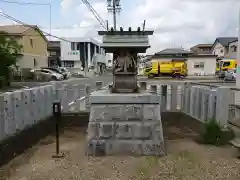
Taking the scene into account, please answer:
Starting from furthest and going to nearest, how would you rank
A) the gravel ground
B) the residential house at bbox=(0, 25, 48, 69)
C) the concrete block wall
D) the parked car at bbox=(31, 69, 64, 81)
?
the parked car at bbox=(31, 69, 64, 81), the residential house at bbox=(0, 25, 48, 69), the concrete block wall, the gravel ground

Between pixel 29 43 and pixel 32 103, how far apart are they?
29171 millimetres

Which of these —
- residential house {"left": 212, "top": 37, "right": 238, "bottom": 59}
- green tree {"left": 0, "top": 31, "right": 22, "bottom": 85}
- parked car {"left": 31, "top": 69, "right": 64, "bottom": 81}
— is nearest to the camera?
green tree {"left": 0, "top": 31, "right": 22, "bottom": 85}

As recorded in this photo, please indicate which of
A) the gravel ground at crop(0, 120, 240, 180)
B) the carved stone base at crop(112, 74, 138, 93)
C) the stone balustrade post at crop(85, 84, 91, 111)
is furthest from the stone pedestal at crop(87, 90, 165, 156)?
the stone balustrade post at crop(85, 84, 91, 111)

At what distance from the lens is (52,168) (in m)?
4.86

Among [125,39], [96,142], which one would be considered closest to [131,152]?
[96,142]

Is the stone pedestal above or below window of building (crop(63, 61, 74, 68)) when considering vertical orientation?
below

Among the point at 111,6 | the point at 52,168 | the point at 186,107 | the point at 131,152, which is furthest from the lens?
the point at 111,6

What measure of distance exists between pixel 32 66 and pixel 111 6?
1951cm

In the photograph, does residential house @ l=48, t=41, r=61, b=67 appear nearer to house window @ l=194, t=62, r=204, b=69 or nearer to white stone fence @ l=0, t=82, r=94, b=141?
house window @ l=194, t=62, r=204, b=69

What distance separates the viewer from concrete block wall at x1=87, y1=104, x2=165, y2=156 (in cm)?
566

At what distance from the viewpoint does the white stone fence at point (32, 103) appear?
17.1 ft

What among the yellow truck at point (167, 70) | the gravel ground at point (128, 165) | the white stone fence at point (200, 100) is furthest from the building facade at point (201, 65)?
the gravel ground at point (128, 165)

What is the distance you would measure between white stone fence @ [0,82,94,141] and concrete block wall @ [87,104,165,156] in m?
1.69

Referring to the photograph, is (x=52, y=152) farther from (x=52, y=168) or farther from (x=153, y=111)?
(x=153, y=111)
